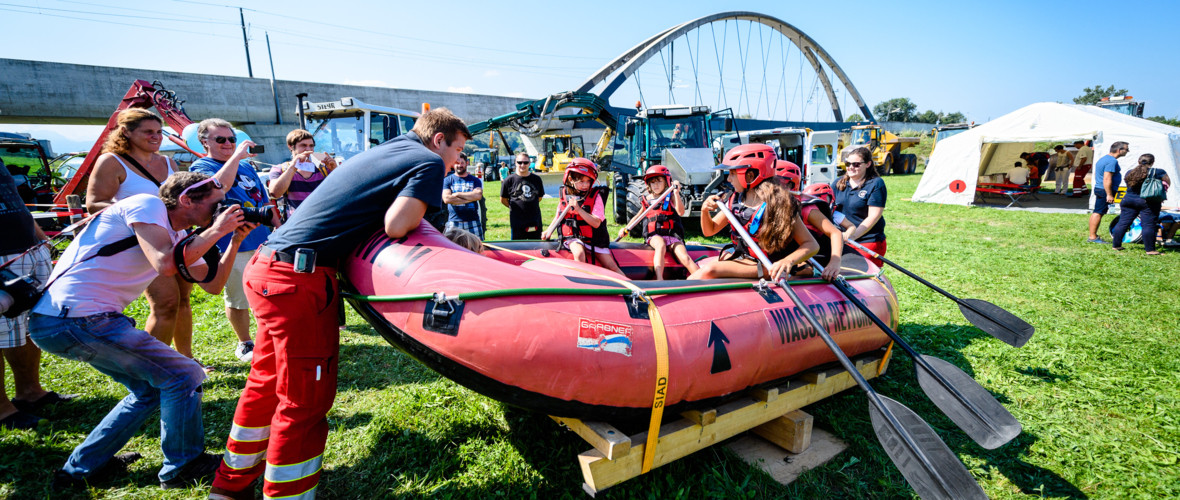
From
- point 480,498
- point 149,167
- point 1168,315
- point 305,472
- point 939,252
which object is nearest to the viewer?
point 305,472

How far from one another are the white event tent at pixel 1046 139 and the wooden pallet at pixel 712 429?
13.9m

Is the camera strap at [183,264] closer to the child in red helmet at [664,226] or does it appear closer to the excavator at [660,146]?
the child in red helmet at [664,226]

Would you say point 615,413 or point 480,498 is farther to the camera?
point 480,498

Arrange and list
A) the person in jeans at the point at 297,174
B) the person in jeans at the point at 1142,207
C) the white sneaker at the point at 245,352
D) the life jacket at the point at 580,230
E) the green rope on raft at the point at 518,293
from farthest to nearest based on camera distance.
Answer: the person in jeans at the point at 1142,207, the life jacket at the point at 580,230, the person in jeans at the point at 297,174, the white sneaker at the point at 245,352, the green rope on raft at the point at 518,293

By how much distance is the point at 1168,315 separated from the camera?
5207 mm

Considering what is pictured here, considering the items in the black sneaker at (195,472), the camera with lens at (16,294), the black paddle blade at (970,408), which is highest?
the camera with lens at (16,294)

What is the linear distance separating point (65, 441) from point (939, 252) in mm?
10587

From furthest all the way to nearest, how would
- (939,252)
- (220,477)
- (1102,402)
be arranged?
(939,252) → (1102,402) → (220,477)

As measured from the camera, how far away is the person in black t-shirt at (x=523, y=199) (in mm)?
5727

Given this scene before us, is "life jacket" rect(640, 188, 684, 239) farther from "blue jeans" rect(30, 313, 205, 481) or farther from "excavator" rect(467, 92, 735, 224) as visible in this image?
"blue jeans" rect(30, 313, 205, 481)

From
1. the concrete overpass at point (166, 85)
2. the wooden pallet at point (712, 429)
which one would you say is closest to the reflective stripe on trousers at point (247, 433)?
the wooden pallet at point (712, 429)

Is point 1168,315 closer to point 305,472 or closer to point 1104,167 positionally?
point 1104,167

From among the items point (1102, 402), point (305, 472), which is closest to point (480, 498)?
point (305, 472)

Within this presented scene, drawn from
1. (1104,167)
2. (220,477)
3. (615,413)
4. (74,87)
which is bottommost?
(220,477)
